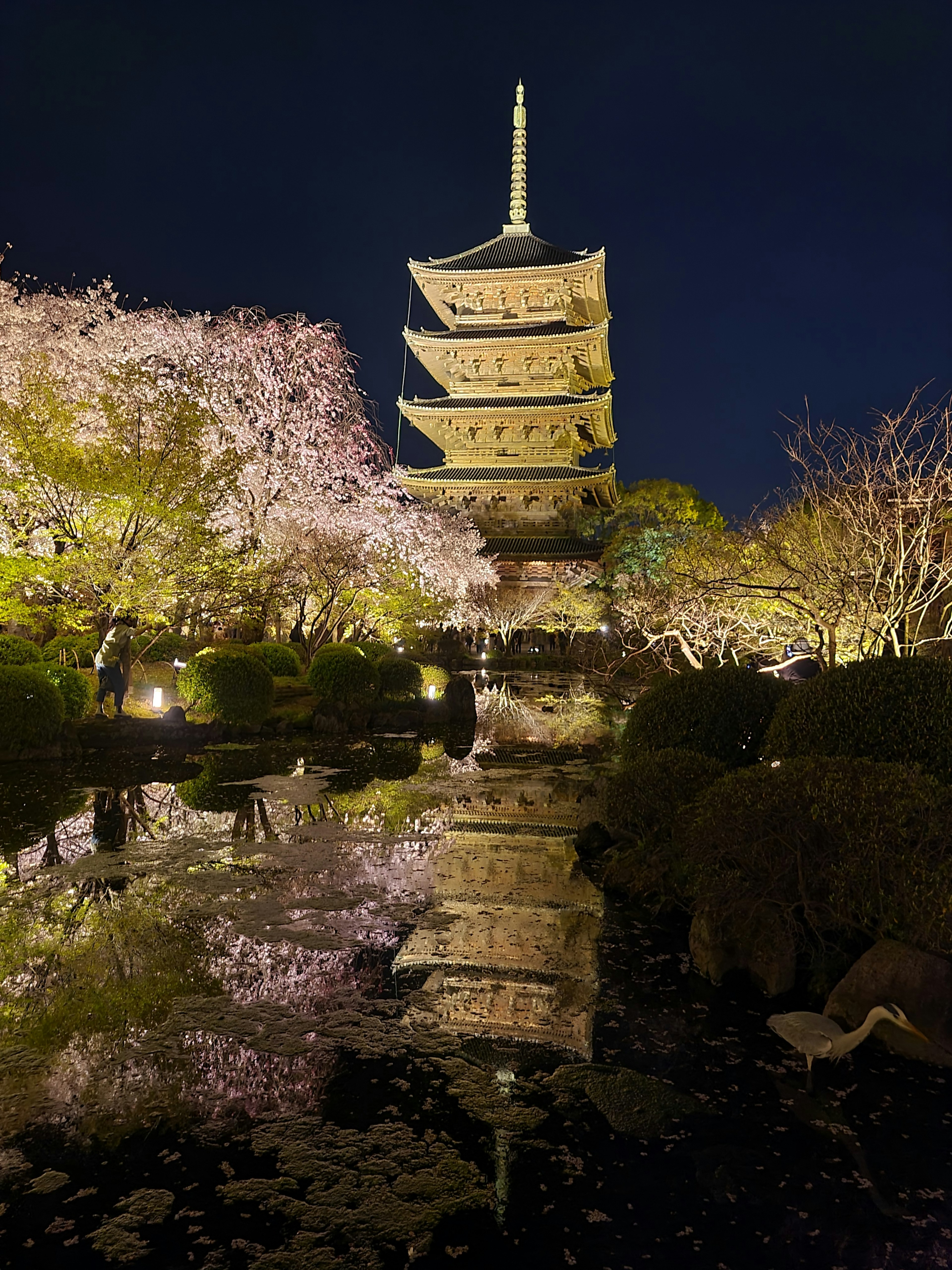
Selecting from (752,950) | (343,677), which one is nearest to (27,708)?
(343,677)

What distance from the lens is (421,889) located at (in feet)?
23.6

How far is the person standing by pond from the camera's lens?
16141mm

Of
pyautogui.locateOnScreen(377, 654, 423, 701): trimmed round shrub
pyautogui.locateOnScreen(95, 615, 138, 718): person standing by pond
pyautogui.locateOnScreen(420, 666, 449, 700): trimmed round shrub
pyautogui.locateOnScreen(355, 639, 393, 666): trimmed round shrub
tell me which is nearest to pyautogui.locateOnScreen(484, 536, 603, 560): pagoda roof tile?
pyautogui.locateOnScreen(355, 639, 393, 666): trimmed round shrub

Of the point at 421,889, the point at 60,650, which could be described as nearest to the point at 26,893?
the point at 421,889

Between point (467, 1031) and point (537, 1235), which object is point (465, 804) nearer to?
point (467, 1031)

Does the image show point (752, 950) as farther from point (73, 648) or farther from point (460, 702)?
point (73, 648)

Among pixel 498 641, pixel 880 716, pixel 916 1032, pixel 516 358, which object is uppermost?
pixel 516 358

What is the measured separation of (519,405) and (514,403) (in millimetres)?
581

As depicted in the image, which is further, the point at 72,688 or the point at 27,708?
the point at 72,688

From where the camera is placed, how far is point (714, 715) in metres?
8.60

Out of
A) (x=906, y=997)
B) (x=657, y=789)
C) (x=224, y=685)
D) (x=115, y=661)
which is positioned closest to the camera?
(x=906, y=997)

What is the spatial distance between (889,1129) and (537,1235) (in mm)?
1982

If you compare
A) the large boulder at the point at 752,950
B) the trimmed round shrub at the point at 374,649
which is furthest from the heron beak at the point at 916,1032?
the trimmed round shrub at the point at 374,649

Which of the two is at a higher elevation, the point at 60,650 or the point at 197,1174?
the point at 60,650
